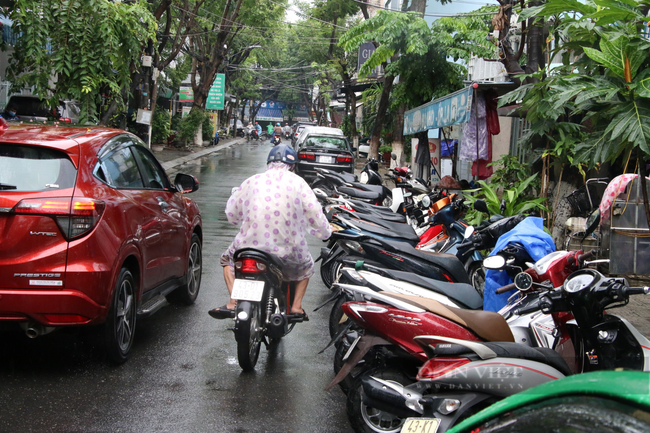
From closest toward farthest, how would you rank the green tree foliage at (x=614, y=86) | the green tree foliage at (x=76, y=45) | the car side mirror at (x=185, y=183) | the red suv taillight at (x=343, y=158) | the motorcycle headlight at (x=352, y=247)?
the green tree foliage at (x=614, y=86), the motorcycle headlight at (x=352, y=247), the car side mirror at (x=185, y=183), the green tree foliage at (x=76, y=45), the red suv taillight at (x=343, y=158)

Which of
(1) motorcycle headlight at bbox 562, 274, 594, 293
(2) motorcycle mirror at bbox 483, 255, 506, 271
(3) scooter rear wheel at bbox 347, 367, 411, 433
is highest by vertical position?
(1) motorcycle headlight at bbox 562, 274, 594, 293

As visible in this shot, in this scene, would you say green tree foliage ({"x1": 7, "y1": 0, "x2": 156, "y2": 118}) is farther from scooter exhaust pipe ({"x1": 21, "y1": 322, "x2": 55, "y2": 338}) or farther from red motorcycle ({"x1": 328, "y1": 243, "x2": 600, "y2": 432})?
red motorcycle ({"x1": 328, "y1": 243, "x2": 600, "y2": 432})

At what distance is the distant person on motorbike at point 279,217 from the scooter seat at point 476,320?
146 centimetres

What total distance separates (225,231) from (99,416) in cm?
692

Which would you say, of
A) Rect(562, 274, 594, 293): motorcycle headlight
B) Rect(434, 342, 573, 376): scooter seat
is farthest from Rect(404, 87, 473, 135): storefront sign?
Rect(434, 342, 573, 376): scooter seat

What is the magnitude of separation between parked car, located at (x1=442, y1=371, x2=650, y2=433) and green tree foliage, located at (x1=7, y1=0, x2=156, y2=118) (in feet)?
33.2

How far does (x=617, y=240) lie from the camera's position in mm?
6219

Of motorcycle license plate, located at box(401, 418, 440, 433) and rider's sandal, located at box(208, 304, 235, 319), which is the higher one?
motorcycle license plate, located at box(401, 418, 440, 433)

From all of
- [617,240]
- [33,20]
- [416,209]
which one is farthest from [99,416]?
[33,20]

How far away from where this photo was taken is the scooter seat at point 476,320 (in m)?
3.45

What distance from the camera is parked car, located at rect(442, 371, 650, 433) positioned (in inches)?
45.1

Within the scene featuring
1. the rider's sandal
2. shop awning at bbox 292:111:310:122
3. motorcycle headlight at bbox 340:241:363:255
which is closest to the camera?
the rider's sandal

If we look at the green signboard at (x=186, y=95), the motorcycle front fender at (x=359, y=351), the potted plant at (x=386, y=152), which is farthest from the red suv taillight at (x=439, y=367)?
the green signboard at (x=186, y=95)

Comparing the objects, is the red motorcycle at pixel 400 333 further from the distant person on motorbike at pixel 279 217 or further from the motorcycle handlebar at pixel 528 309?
the distant person on motorbike at pixel 279 217
